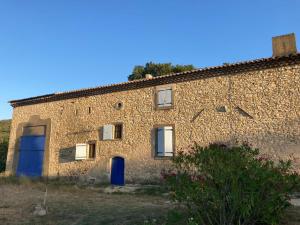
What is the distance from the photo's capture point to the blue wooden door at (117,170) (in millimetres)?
15250

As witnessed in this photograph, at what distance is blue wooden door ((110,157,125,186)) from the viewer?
1525cm

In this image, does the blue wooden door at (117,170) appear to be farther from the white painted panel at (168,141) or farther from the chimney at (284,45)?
the chimney at (284,45)

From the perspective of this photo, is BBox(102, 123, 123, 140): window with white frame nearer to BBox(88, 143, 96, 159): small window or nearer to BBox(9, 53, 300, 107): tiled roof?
BBox(88, 143, 96, 159): small window

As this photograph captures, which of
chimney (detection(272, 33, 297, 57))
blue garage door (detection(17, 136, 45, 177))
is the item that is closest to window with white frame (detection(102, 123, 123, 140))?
blue garage door (detection(17, 136, 45, 177))

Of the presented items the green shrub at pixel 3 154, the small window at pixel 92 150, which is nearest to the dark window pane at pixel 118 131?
the small window at pixel 92 150

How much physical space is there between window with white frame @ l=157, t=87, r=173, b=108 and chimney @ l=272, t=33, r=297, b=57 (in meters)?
4.97

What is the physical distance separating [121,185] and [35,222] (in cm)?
781

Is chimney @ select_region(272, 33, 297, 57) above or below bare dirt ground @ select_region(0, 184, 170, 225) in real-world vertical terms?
above

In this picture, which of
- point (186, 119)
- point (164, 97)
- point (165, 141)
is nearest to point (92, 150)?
point (165, 141)

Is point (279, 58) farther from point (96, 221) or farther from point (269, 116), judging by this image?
point (96, 221)

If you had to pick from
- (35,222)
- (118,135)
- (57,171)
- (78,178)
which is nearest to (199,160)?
(35,222)

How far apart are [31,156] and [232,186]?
16.0 metres

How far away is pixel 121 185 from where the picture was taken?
48.9 feet

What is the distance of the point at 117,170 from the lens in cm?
1544
